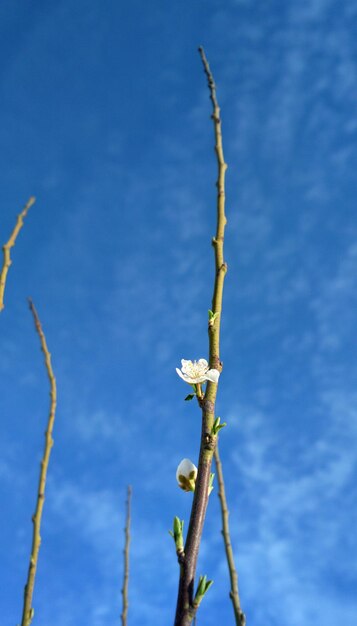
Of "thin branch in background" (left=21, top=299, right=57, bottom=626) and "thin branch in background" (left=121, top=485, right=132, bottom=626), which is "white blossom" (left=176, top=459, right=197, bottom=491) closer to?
"thin branch in background" (left=21, top=299, right=57, bottom=626)

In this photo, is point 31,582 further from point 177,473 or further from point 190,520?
point 190,520

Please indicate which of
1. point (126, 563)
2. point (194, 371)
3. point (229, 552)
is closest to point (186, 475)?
point (194, 371)

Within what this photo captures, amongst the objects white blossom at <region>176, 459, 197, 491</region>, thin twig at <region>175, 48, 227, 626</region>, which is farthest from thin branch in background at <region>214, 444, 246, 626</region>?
thin twig at <region>175, 48, 227, 626</region>

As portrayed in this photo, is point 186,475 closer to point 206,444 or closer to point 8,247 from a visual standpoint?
point 206,444

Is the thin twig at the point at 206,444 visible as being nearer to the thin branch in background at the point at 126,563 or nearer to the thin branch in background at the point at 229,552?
the thin branch in background at the point at 229,552

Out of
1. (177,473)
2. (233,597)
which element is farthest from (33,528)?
(233,597)
